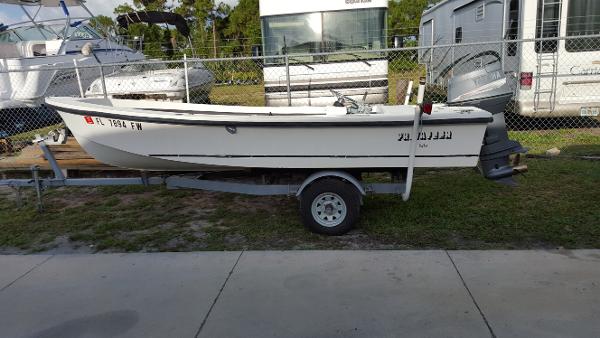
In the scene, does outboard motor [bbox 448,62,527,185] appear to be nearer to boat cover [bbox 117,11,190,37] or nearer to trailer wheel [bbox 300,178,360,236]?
trailer wheel [bbox 300,178,360,236]

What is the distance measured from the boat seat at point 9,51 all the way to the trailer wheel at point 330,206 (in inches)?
439

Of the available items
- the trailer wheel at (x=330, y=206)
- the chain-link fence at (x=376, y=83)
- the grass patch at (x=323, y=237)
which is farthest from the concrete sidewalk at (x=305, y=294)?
the chain-link fence at (x=376, y=83)

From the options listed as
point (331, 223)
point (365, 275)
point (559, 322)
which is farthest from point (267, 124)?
point (559, 322)

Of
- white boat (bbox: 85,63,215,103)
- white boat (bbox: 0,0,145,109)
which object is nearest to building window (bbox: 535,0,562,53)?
white boat (bbox: 85,63,215,103)

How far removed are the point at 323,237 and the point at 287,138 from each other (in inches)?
41.9

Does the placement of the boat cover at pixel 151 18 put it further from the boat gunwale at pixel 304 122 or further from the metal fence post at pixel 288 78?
the boat gunwale at pixel 304 122

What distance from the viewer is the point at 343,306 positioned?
3473 mm

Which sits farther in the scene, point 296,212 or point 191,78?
point 191,78

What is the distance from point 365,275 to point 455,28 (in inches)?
412

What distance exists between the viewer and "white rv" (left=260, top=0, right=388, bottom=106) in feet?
29.1

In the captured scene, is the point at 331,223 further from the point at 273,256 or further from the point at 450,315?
A: the point at 450,315

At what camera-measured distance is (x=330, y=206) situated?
4781 millimetres

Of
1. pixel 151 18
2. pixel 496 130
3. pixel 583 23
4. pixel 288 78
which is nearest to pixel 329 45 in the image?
pixel 288 78

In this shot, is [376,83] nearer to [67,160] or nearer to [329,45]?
[329,45]
